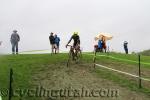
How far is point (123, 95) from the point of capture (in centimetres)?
2570

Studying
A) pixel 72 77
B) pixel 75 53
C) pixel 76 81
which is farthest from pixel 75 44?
pixel 76 81

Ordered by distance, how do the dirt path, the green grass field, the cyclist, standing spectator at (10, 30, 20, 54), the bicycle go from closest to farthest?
the dirt path, the green grass field, the cyclist, the bicycle, standing spectator at (10, 30, 20, 54)

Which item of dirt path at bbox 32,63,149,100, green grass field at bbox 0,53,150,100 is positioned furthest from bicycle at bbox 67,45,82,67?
dirt path at bbox 32,63,149,100

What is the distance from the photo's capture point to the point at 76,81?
93.7 ft

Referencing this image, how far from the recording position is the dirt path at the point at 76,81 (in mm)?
25578

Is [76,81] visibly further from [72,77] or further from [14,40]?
[14,40]

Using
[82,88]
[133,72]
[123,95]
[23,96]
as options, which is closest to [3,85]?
[23,96]

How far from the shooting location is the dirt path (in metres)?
25.6

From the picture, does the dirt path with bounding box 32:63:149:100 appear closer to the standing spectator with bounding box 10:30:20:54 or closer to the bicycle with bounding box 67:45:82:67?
the bicycle with bounding box 67:45:82:67

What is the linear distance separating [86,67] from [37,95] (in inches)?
342

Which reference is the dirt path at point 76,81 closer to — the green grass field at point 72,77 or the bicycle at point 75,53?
the green grass field at point 72,77

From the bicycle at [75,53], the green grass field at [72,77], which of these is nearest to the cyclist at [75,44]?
the bicycle at [75,53]

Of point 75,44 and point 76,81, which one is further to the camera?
point 75,44

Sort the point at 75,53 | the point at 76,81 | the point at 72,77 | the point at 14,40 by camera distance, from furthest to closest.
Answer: the point at 14,40, the point at 75,53, the point at 72,77, the point at 76,81
